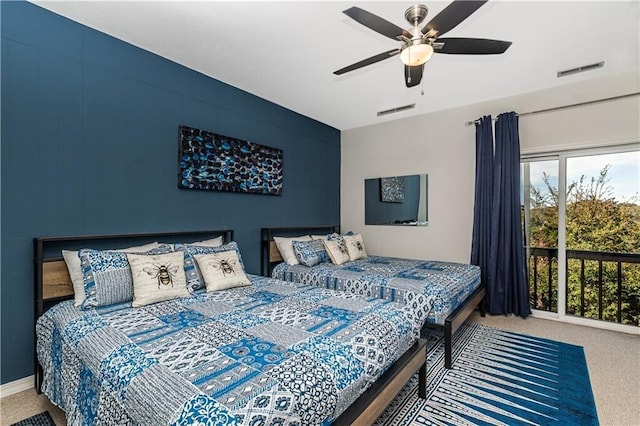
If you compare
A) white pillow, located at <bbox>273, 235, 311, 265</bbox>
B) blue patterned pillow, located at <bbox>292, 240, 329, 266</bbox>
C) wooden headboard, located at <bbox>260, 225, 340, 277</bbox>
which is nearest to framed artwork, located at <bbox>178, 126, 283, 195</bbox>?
wooden headboard, located at <bbox>260, 225, 340, 277</bbox>

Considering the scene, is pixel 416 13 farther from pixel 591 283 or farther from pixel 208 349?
pixel 591 283

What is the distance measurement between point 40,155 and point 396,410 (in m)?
3.08

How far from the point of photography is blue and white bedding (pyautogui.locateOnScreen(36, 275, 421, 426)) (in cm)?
111

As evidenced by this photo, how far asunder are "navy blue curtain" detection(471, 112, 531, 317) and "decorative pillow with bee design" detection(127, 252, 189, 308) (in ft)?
11.5

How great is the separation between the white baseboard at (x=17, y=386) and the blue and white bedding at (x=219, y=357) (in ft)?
1.07

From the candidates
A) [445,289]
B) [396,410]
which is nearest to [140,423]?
[396,410]

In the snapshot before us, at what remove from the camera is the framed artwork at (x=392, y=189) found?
15.5ft

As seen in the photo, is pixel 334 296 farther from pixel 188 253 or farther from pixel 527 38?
pixel 527 38

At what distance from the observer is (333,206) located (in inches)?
205

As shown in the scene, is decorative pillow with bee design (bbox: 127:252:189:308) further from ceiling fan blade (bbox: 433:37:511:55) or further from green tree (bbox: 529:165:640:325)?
green tree (bbox: 529:165:640:325)

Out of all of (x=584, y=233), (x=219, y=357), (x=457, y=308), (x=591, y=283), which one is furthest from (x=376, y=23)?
(x=591, y=283)

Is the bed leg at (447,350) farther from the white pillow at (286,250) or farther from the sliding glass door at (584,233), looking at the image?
the sliding glass door at (584,233)

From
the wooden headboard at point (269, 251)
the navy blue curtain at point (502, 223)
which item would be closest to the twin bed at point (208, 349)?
the wooden headboard at point (269, 251)

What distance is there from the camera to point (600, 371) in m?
2.46
